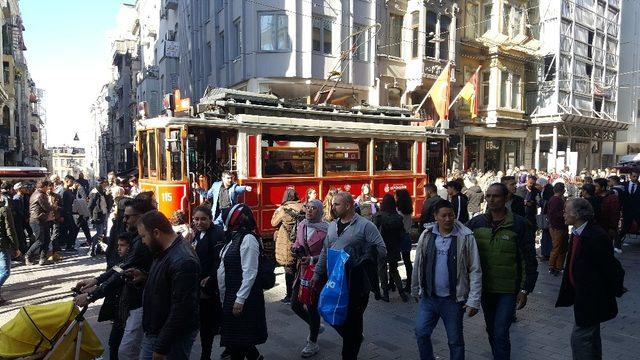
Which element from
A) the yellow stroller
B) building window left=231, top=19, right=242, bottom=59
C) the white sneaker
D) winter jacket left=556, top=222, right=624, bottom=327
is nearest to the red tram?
the white sneaker

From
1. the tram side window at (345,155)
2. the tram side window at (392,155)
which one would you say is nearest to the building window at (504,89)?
the tram side window at (392,155)

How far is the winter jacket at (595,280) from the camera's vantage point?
3.73 metres

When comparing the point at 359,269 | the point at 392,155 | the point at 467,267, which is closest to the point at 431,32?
Result: the point at 392,155

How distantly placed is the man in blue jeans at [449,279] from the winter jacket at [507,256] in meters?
0.19

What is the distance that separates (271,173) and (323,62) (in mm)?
10832

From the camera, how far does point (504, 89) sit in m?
27.2

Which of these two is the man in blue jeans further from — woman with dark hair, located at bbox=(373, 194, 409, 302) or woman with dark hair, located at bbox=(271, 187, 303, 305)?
woman with dark hair, located at bbox=(373, 194, 409, 302)

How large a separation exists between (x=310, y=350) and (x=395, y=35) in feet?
66.5

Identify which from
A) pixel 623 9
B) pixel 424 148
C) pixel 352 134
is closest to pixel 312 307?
pixel 352 134

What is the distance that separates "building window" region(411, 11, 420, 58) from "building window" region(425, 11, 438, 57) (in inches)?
22.7

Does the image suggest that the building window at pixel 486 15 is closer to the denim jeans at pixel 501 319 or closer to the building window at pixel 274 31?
the building window at pixel 274 31

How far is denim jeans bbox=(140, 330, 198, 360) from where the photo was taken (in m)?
3.27

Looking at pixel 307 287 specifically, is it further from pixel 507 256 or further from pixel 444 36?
pixel 444 36

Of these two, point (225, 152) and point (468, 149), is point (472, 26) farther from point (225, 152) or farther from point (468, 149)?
point (225, 152)
